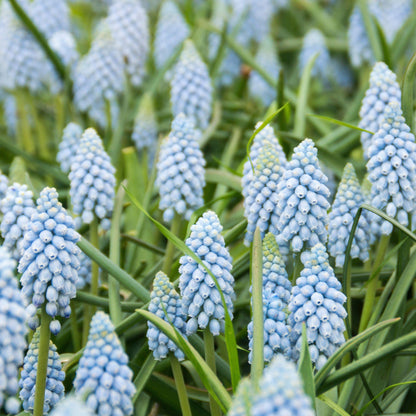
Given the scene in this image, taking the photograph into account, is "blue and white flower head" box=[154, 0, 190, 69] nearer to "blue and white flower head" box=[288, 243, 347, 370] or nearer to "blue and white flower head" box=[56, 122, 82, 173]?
"blue and white flower head" box=[56, 122, 82, 173]

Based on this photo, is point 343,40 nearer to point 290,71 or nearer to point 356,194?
point 290,71

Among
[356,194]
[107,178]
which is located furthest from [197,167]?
[356,194]

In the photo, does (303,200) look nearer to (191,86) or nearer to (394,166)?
(394,166)

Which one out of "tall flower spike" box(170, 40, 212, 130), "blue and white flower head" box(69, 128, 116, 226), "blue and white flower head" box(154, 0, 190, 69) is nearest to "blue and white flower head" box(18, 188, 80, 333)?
"blue and white flower head" box(69, 128, 116, 226)

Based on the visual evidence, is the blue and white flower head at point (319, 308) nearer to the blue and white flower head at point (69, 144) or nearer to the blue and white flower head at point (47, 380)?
the blue and white flower head at point (47, 380)

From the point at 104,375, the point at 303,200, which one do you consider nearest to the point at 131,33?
the point at 303,200
